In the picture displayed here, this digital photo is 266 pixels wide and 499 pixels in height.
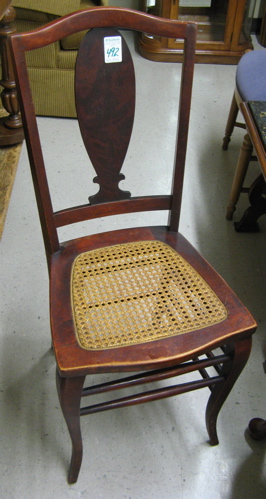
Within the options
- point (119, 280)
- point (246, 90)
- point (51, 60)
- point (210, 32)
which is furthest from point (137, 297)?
point (210, 32)

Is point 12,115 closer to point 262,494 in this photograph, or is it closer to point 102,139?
point 102,139

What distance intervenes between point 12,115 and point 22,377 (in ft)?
4.25

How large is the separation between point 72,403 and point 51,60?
183 cm

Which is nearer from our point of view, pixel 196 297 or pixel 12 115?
pixel 196 297

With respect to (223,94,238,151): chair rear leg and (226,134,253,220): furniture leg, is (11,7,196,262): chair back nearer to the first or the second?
(226,134,253,220): furniture leg

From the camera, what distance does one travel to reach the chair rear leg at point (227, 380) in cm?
102

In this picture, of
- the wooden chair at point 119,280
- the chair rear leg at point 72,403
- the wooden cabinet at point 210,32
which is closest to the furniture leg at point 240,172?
the wooden chair at point 119,280

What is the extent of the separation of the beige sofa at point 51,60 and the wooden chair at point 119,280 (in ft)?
4.52

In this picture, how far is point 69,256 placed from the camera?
3.76 feet

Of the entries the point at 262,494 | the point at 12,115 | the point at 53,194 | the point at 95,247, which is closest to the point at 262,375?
the point at 262,494

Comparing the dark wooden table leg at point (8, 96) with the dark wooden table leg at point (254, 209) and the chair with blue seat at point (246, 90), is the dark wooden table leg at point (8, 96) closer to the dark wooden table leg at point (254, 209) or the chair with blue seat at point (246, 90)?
the chair with blue seat at point (246, 90)

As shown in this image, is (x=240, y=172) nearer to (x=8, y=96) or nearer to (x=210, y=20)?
(x=8, y=96)

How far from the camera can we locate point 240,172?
5.94 feet

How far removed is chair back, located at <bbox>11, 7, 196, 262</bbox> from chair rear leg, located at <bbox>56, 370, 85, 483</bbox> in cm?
34
